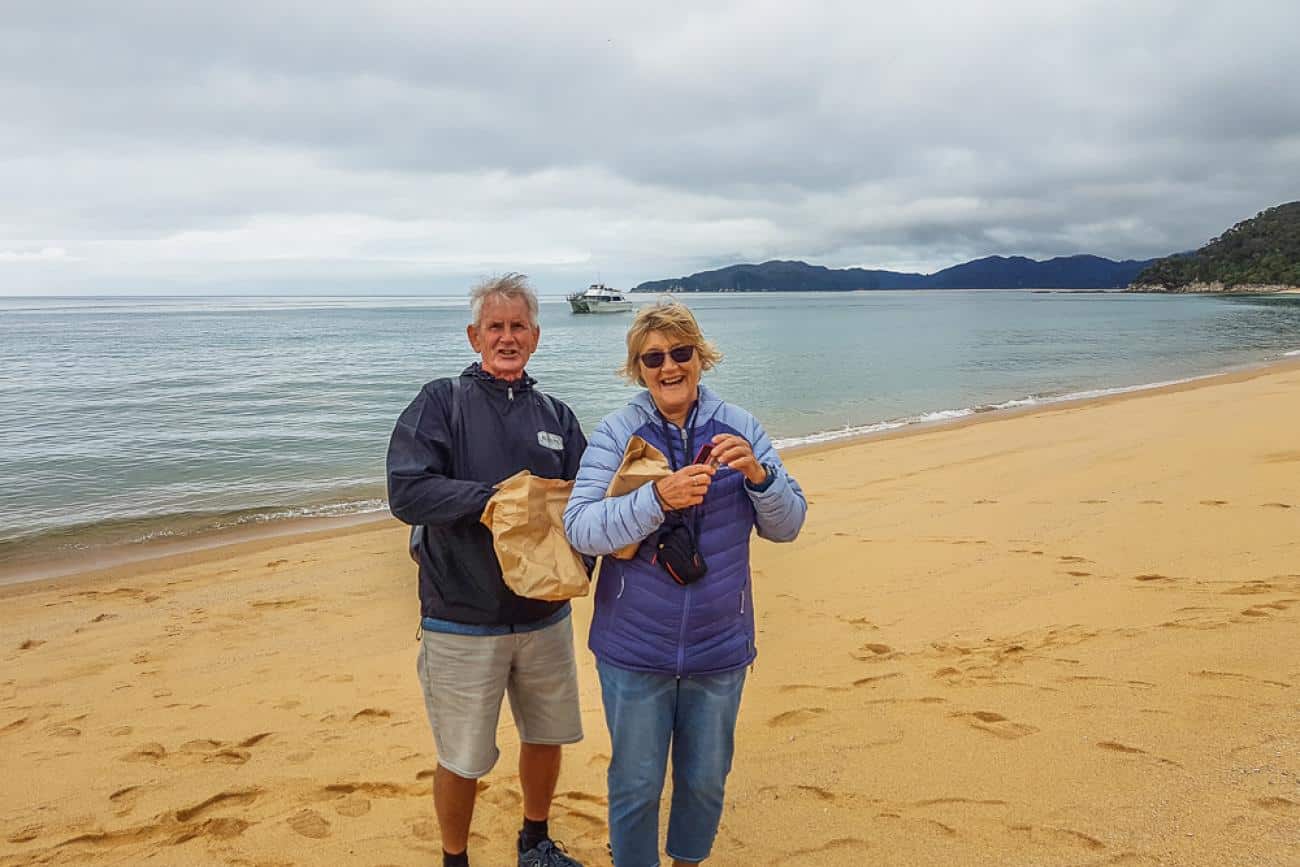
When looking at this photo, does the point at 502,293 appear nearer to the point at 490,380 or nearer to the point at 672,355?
the point at 490,380

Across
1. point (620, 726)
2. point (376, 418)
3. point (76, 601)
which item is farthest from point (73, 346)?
point (620, 726)

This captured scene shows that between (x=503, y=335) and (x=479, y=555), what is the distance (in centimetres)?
76

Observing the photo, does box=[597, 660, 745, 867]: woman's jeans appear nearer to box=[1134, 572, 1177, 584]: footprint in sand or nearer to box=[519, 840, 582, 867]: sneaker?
box=[519, 840, 582, 867]: sneaker

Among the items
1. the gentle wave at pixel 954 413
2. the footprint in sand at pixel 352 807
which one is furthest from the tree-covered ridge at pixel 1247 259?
the footprint in sand at pixel 352 807

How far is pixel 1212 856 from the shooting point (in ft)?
8.81

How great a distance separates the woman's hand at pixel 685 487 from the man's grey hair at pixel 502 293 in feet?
3.06

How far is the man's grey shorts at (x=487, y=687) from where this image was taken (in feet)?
8.84

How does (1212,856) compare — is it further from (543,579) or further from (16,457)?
(16,457)

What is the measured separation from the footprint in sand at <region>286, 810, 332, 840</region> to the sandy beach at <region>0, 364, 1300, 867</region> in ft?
0.04

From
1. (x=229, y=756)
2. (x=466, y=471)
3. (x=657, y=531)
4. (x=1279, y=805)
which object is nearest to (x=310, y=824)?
(x=229, y=756)

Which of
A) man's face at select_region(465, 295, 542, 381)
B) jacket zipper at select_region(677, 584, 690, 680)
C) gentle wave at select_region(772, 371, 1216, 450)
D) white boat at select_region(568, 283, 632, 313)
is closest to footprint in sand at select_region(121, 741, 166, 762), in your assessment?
man's face at select_region(465, 295, 542, 381)

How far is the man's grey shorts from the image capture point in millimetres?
2693

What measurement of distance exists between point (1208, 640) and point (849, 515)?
13.4 ft

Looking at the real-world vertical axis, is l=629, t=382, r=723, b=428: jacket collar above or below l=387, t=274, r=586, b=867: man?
above
